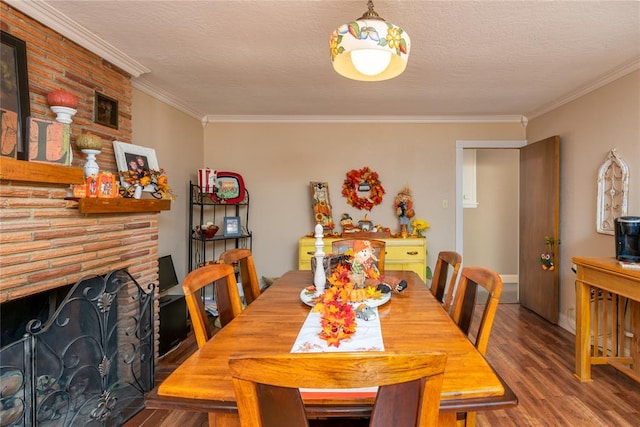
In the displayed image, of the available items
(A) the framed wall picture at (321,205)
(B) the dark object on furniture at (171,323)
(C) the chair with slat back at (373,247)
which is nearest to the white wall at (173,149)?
(B) the dark object on furniture at (171,323)

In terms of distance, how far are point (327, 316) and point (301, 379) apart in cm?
57

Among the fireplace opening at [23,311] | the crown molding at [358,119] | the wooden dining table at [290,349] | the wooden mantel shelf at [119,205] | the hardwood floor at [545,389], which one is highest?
the crown molding at [358,119]

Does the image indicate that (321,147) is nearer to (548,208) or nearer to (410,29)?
(410,29)

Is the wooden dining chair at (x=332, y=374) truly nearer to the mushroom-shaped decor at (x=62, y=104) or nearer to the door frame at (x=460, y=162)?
the mushroom-shaped decor at (x=62, y=104)

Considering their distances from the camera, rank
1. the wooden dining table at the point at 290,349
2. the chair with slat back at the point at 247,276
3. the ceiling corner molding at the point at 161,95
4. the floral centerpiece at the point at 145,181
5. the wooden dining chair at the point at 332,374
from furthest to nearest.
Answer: the ceiling corner molding at the point at 161,95 → the floral centerpiece at the point at 145,181 → the chair with slat back at the point at 247,276 → the wooden dining table at the point at 290,349 → the wooden dining chair at the point at 332,374

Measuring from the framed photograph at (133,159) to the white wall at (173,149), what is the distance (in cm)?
32

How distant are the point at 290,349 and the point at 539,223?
351 centimetres

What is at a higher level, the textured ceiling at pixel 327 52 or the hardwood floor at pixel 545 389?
the textured ceiling at pixel 327 52

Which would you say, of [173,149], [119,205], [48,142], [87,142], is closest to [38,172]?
[48,142]

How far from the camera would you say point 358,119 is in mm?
4102

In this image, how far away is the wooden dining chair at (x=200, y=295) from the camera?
4.31 ft

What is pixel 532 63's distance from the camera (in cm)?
250

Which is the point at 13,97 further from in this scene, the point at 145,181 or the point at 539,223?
the point at 539,223

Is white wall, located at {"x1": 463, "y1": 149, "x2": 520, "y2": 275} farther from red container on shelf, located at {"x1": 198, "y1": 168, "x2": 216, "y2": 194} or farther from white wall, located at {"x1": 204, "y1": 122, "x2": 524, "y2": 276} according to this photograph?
red container on shelf, located at {"x1": 198, "y1": 168, "x2": 216, "y2": 194}
